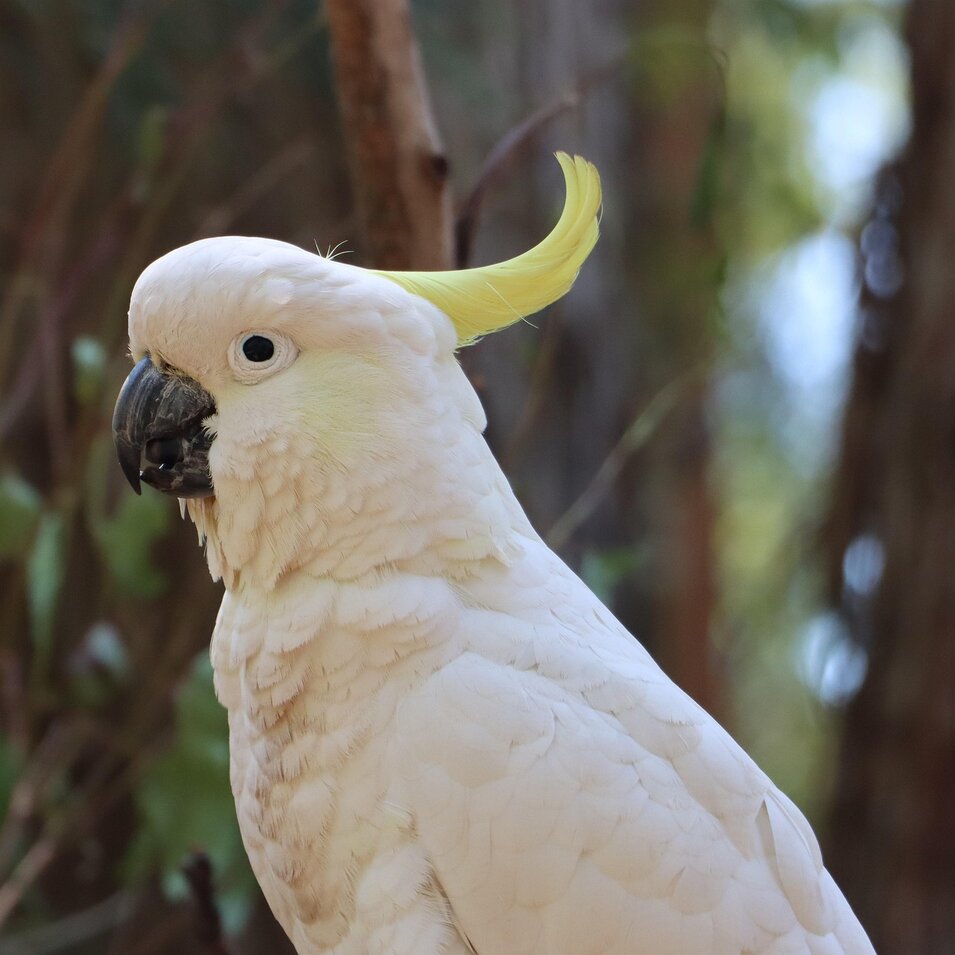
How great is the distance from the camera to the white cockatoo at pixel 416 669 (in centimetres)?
104

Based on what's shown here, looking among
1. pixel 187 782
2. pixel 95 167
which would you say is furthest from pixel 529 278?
pixel 95 167

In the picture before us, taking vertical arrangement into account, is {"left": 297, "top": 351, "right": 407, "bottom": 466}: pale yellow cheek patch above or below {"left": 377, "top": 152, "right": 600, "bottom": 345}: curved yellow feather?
below

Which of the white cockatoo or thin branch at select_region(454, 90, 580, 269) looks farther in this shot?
thin branch at select_region(454, 90, 580, 269)

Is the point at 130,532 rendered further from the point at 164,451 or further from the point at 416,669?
the point at 416,669

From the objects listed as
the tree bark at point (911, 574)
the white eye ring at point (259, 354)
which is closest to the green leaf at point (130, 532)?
the white eye ring at point (259, 354)

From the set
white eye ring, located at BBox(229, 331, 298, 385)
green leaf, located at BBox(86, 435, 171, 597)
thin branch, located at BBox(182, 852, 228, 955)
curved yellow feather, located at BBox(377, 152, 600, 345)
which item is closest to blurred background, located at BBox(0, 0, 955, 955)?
green leaf, located at BBox(86, 435, 171, 597)

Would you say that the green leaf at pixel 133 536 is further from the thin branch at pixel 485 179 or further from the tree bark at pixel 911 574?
the tree bark at pixel 911 574

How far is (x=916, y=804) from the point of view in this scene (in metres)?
2.79

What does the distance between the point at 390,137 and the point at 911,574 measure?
2.00 meters

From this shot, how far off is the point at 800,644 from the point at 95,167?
2.77 meters

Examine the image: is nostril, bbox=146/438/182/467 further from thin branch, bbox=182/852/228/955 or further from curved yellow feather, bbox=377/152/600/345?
thin branch, bbox=182/852/228/955

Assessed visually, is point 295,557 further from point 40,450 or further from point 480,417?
point 40,450

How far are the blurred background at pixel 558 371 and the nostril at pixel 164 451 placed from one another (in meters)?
0.60

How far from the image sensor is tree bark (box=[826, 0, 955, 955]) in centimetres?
276
